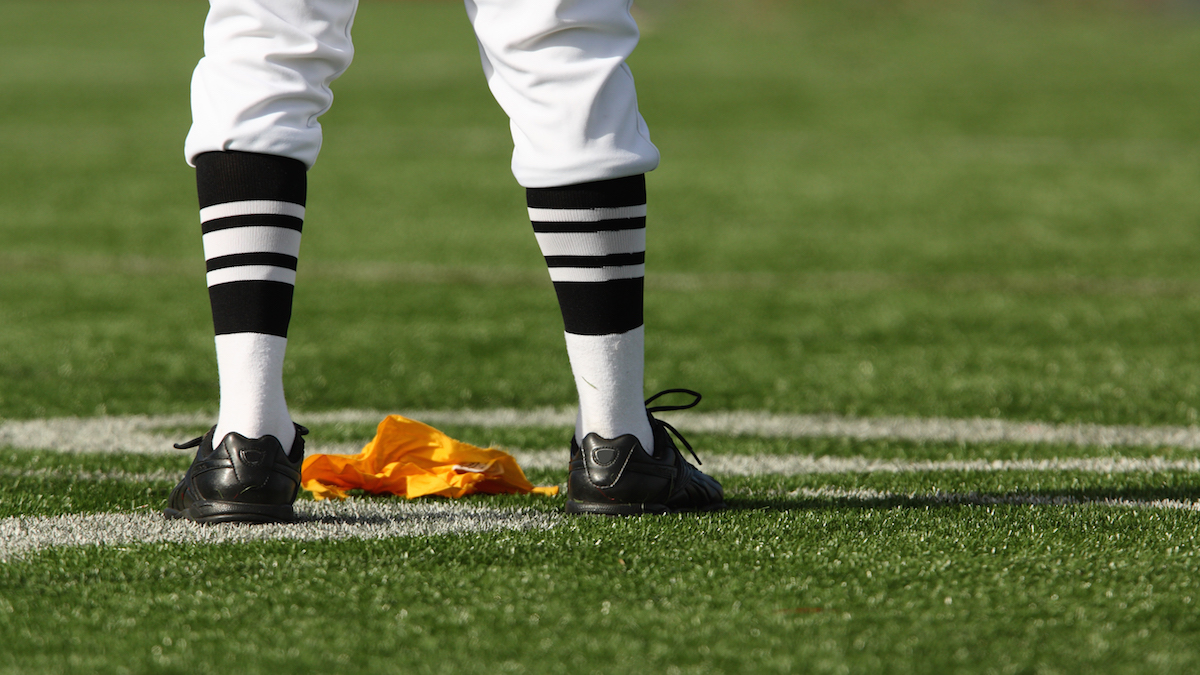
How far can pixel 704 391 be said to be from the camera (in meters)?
2.92

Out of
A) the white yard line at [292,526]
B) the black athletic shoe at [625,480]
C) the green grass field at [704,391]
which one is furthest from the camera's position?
the black athletic shoe at [625,480]

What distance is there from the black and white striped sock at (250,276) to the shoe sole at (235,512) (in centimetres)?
8

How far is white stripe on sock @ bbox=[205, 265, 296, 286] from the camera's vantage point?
1603 millimetres

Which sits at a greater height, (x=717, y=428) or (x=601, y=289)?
(x=601, y=289)

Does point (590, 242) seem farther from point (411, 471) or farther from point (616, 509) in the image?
point (411, 471)

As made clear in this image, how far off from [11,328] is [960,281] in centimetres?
316

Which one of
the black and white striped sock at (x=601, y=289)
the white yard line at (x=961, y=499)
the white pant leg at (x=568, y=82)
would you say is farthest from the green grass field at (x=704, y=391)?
the white pant leg at (x=568, y=82)

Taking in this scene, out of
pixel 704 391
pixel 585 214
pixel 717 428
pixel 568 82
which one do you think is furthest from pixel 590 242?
pixel 704 391

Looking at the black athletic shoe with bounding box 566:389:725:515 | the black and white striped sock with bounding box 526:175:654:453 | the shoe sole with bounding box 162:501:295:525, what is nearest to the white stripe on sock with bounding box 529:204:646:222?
the black and white striped sock with bounding box 526:175:654:453

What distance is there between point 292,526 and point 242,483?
83 mm

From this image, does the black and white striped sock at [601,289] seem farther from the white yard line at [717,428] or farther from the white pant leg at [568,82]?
the white yard line at [717,428]

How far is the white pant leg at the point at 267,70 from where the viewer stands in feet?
5.19

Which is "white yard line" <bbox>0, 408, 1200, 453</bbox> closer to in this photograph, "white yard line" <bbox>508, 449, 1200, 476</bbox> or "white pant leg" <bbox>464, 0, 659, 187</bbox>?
"white yard line" <bbox>508, 449, 1200, 476</bbox>

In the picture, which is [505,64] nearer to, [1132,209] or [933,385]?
[933,385]
